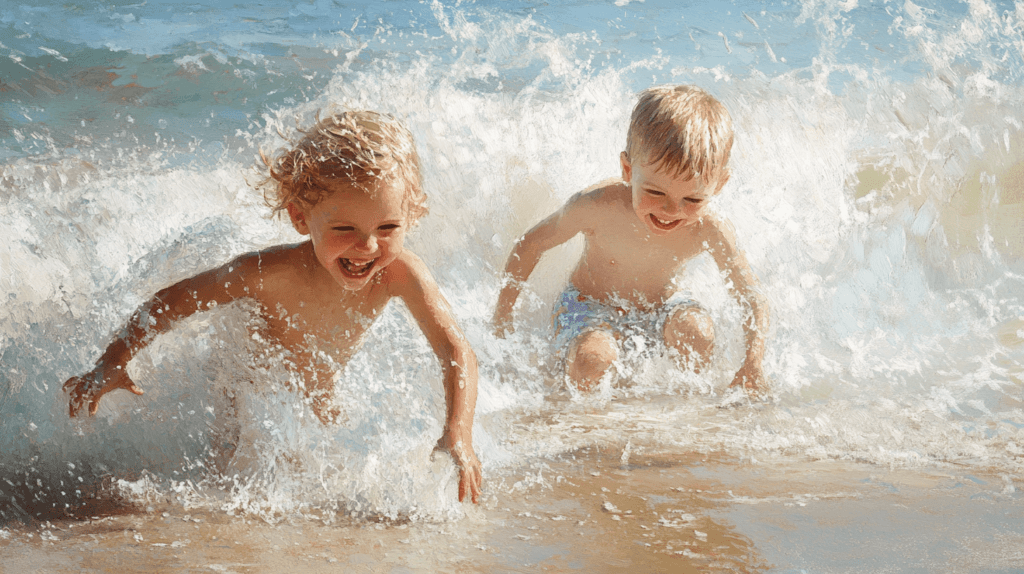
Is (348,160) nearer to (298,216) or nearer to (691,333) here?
(298,216)

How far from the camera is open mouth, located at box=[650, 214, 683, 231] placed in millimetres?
2681

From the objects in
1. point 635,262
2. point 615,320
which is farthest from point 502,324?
point 635,262

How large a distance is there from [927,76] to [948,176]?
0.78 m

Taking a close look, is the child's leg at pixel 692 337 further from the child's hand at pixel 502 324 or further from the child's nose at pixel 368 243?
the child's nose at pixel 368 243

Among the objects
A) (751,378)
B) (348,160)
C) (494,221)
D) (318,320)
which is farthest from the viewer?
(494,221)

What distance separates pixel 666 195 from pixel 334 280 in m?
1.17

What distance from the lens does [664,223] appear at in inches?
106

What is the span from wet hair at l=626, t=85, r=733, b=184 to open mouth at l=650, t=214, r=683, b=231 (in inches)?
8.3

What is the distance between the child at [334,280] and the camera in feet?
5.83

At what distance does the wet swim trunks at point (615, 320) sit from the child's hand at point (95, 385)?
1.48m

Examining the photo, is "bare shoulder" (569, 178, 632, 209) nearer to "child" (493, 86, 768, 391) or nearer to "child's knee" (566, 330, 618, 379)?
"child" (493, 86, 768, 391)

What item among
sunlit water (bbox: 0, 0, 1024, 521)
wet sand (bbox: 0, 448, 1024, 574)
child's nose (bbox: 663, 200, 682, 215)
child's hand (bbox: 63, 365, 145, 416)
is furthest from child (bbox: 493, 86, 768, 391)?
child's hand (bbox: 63, 365, 145, 416)

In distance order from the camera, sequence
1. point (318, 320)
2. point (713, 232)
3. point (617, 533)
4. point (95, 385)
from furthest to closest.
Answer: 1. point (713, 232)
2. point (318, 320)
3. point (95, 385)
4. point (617, 533)

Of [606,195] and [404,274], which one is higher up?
[606,195]
